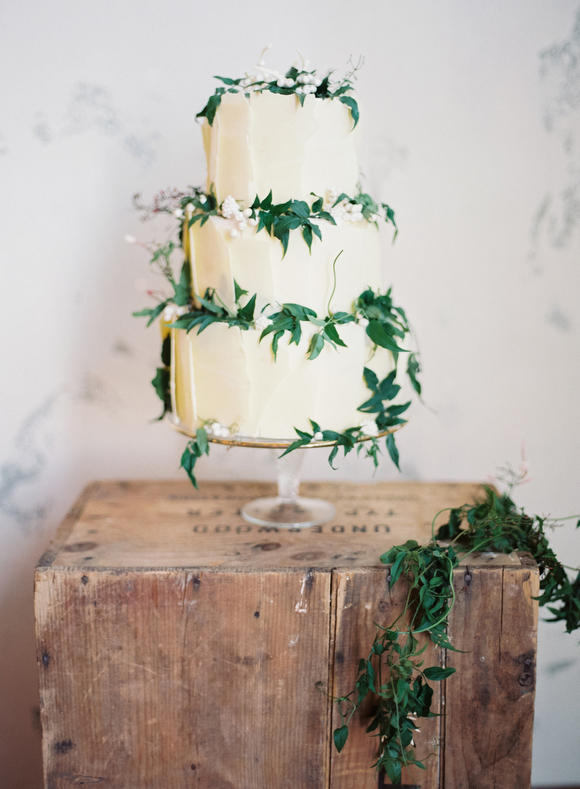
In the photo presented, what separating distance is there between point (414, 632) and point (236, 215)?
0.67 metres

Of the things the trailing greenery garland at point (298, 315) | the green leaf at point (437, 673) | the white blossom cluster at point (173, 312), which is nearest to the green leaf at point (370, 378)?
the trailing greenery garland at point (298, 315)

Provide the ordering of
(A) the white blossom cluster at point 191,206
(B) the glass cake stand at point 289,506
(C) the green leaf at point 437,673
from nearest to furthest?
(C) the green leaf at point 437,673 < (A) the white blossom cluster at point 191,206 < (B) the glass cake stand at point 289,506

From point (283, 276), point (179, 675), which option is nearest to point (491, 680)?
point (179, 675)

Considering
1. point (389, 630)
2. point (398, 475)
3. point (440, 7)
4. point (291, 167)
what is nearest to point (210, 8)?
point (440, 7)

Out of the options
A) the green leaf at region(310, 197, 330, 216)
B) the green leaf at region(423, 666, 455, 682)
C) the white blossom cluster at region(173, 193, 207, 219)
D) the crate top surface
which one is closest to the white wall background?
the crate top surface

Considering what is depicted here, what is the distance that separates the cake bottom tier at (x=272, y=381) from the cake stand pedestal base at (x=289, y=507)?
0.19 m

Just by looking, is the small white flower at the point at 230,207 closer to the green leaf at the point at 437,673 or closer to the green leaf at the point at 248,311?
the green leaf at the point at 248,311

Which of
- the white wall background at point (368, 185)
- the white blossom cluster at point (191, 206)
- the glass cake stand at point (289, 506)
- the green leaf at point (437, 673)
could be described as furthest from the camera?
the white wall background at point (368, 185)

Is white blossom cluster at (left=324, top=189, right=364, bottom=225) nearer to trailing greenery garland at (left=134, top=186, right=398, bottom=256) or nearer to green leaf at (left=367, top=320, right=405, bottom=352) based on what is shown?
trailing greenery garland at (left=134, top=186, right=398, bottom=256)

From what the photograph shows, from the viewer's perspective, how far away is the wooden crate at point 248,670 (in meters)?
1.01

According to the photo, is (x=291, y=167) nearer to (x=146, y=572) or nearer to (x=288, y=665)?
(x=146, y=572)

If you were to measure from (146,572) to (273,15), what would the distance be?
118 centimetres

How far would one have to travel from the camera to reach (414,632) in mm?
971

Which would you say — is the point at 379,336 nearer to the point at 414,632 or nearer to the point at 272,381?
the point at 272,381
